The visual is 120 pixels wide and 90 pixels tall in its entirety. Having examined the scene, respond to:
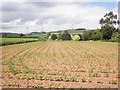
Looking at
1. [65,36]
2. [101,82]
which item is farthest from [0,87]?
[65,36]

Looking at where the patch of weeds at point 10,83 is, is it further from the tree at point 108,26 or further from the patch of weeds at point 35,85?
the tree at point 108,26

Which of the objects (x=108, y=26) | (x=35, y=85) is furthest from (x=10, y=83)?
(x=108, y=26)

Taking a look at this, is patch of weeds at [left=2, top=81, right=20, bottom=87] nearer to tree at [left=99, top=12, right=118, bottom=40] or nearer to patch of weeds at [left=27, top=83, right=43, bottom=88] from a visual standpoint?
patch of weeds at [left=27, top=83, right=43, bottom=88]

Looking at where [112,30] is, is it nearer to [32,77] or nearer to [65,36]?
[65,36]

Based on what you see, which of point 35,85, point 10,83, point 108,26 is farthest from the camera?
point 108,26

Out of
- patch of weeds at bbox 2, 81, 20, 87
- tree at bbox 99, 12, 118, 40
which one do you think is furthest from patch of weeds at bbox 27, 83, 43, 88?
tree at bbox 99, 12, 118, 40

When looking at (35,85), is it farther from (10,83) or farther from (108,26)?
(108,26)

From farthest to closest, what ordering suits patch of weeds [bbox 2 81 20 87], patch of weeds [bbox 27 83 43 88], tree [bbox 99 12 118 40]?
1. tree [bbox 99 12 118 40]
2. patch of weeds [bbox 2 81 20 87]
3. patch of weeds [bbox 27 83 43 88]

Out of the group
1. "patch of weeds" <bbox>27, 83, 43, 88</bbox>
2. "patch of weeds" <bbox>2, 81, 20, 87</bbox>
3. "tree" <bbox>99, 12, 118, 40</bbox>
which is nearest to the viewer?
"patch of weeds" <bbox>27, 83, 43, 88</bbox>

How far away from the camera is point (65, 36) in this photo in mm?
113812

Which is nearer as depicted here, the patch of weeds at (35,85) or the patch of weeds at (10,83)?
the patch of weeds at (35,85)

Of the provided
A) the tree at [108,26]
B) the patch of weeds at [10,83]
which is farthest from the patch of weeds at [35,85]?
the tree at [108,26]

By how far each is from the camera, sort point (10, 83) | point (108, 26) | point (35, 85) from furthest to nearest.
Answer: point (108, 26) → point (10, 83) → point (35, 85)

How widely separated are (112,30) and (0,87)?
207ft
